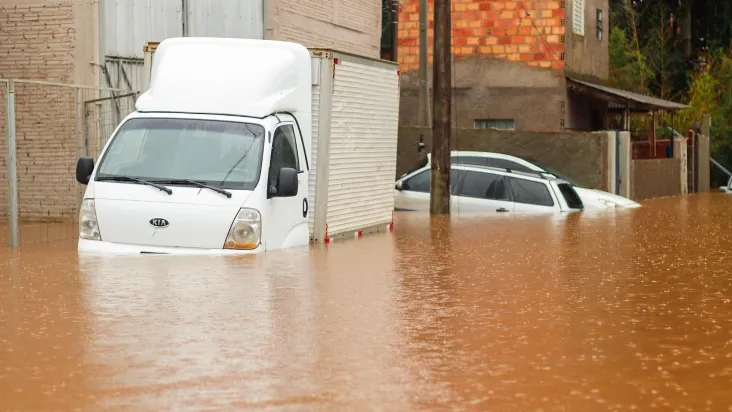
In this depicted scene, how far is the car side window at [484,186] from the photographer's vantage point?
23.9m

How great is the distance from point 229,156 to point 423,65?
60.8ft

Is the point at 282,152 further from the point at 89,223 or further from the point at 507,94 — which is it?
the point at 507,94

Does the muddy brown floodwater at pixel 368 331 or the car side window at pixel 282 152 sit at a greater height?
the car side window at pixel 282 152

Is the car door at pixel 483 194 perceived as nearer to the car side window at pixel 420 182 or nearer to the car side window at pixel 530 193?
the car side window at pixel 530 193

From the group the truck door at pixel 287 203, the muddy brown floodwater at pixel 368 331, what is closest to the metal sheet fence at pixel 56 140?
the muddy brown floodwater at pixel 368 331

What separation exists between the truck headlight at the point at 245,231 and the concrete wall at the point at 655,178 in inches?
817

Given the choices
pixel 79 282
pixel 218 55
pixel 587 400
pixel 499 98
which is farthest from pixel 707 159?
pixel 587 400

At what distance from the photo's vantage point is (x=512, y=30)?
34.2 m

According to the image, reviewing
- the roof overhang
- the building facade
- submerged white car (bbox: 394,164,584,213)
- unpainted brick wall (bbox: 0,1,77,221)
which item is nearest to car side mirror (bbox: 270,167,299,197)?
unpainted brick wall (bbox: 0,1,77,221)

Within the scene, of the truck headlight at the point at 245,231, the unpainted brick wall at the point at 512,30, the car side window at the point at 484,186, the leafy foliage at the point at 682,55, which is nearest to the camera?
the truck headlight at the point at 245,231

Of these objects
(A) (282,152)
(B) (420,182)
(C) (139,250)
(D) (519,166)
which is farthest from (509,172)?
(C) (139,250)

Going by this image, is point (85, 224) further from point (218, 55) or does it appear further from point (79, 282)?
point (218, 55)

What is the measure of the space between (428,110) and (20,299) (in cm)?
2296

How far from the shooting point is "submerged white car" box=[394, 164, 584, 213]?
941 inches
